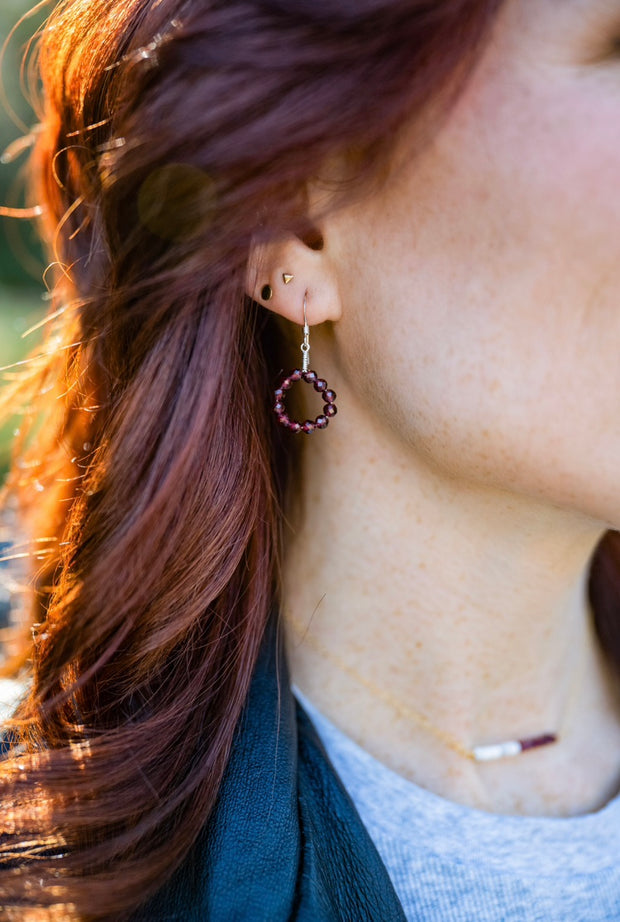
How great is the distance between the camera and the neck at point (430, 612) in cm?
113

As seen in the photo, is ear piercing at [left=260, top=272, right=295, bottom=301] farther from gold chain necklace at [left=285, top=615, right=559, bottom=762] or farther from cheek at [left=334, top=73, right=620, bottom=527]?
gold chain necklace at [left=285, top=615, right=559, bottom=762]

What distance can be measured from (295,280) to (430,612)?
1.71ft

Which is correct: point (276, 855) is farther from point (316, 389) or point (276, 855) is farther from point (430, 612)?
point (316, 389)

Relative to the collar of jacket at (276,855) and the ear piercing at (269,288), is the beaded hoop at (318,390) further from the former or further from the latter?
the collar of jacket at (276,855)

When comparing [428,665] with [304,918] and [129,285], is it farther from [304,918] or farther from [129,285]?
[129,285]

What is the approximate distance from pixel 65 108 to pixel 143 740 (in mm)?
853

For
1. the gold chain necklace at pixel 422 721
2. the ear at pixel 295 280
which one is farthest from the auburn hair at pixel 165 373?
the gold chain necklace at pixel 422 721

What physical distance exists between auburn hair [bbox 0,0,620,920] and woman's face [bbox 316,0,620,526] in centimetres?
6

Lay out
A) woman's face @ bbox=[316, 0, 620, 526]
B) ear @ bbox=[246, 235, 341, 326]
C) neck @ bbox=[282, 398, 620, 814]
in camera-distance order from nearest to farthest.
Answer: woman's face @ bbox=[316, 0, 620, 526], ear @ bbox=[246, 235, 341, 326], neck @ bbox=[282, 398, 620, 814]

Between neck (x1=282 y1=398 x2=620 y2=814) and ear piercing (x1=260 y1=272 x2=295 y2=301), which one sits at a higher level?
ear piercing (x1=260 y1=272 x2=295 y2=301)

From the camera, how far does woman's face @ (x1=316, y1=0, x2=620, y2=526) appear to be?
0.83 m

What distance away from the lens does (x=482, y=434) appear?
38.0 inches

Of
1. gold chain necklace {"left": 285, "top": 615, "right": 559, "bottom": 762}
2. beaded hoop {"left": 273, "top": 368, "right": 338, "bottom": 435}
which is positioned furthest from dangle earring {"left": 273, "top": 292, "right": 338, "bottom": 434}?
gold chain necklace {"left": 285, "top": 615, "right": 559, "bottom": 762}

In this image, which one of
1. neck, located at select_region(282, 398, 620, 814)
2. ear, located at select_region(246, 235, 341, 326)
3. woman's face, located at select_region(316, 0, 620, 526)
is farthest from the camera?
neck, located at select_region(282, 398, 620, 814)
